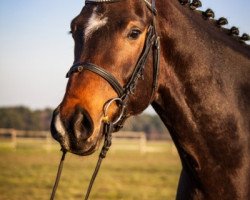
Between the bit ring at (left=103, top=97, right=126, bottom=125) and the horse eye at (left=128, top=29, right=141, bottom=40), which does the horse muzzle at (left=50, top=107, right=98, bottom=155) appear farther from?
the horse eye at (left=128, top=29, right=141, bottom=40)

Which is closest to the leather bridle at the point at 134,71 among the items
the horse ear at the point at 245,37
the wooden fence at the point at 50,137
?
the horse ear at the point at 245,37

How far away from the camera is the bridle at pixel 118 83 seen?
284 cm

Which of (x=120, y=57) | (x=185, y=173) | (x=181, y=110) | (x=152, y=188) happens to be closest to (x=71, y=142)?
(x=120, y=57)

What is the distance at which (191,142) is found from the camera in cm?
329

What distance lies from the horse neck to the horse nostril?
0.88 metres

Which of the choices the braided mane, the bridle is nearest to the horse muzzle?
the bridle

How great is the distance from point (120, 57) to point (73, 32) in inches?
17.1

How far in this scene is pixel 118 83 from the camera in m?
2.94

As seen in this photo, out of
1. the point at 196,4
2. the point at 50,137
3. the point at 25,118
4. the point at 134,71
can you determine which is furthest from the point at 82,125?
the point at 25,118

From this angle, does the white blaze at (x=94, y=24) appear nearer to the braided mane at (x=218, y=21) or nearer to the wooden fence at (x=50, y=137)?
the braided mane at (x=218, y=21)

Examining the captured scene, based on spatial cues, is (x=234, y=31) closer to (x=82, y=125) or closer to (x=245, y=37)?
(x=245, y=37)

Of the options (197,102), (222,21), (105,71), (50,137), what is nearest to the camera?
(105,71)

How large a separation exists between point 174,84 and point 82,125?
0.99 metres

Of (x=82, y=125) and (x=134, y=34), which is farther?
(x=134, y=34)
